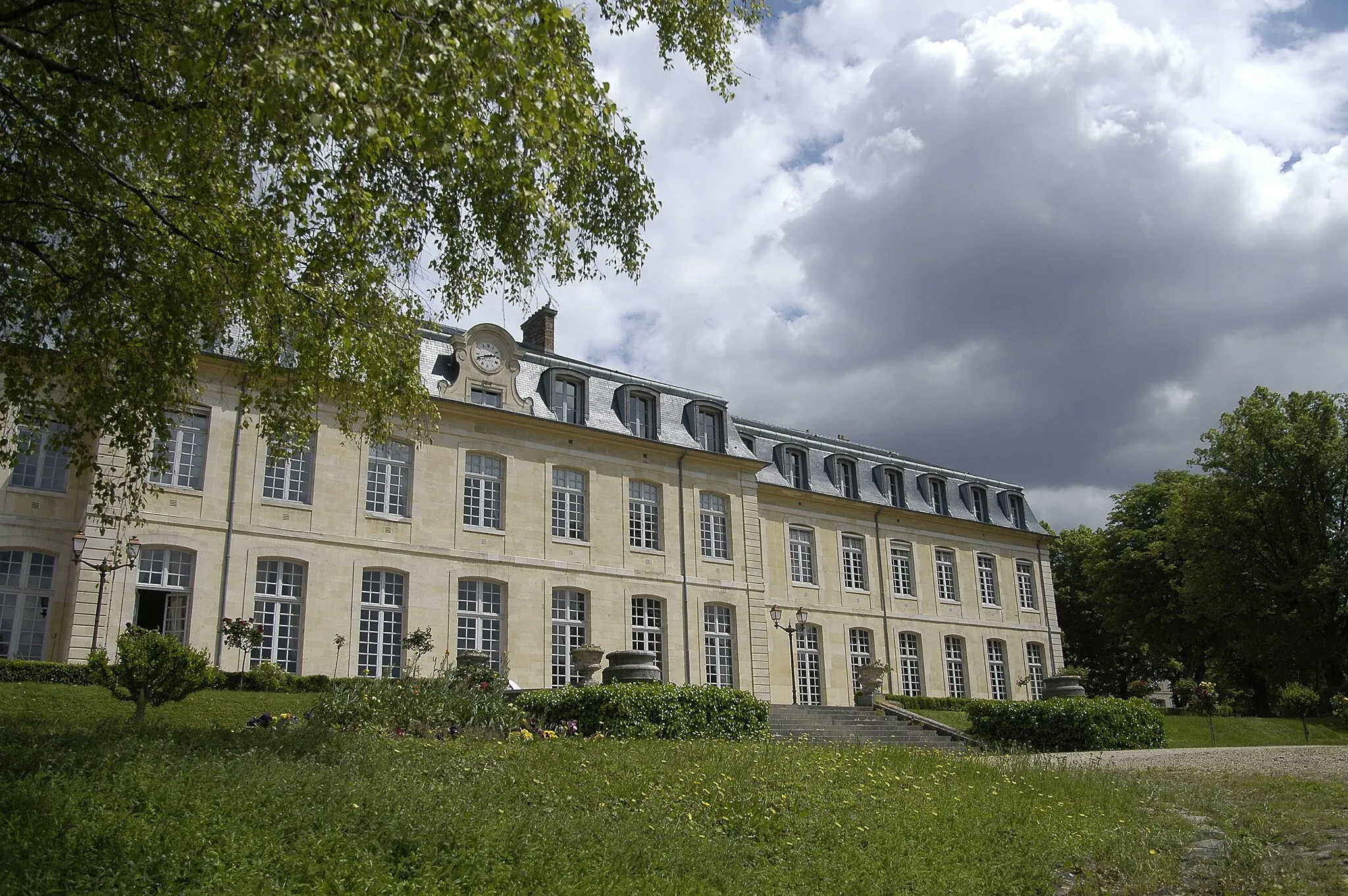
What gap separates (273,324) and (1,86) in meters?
2.52

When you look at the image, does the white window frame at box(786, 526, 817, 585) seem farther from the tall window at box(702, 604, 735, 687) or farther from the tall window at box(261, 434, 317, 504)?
the tall window at box(261, 434, 317, 504)

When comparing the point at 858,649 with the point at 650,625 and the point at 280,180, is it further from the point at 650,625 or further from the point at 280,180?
the point at 280,180

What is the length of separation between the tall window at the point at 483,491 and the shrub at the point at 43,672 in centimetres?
825

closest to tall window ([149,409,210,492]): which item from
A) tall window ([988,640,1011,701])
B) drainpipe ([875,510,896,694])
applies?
drainpipe ([875,510,896,694])

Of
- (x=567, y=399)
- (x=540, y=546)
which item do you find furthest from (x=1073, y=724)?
(x=567, y=399)

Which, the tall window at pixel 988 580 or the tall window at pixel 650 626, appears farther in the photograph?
the tall window at pixel 988 580

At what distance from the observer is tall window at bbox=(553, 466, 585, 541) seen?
Result: 24.2 metres

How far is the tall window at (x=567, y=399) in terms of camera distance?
2475 centimetres

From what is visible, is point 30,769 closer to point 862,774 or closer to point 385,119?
point 385,119

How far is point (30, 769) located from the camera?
6.02 meters

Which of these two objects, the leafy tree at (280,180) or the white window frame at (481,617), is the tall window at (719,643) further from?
the leafy tree at (280,180)

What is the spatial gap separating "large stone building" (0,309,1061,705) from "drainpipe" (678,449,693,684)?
83 millimetres

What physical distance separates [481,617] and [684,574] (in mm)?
5495

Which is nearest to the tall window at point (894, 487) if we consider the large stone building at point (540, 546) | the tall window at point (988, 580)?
the large stone building at point (540, 546)
